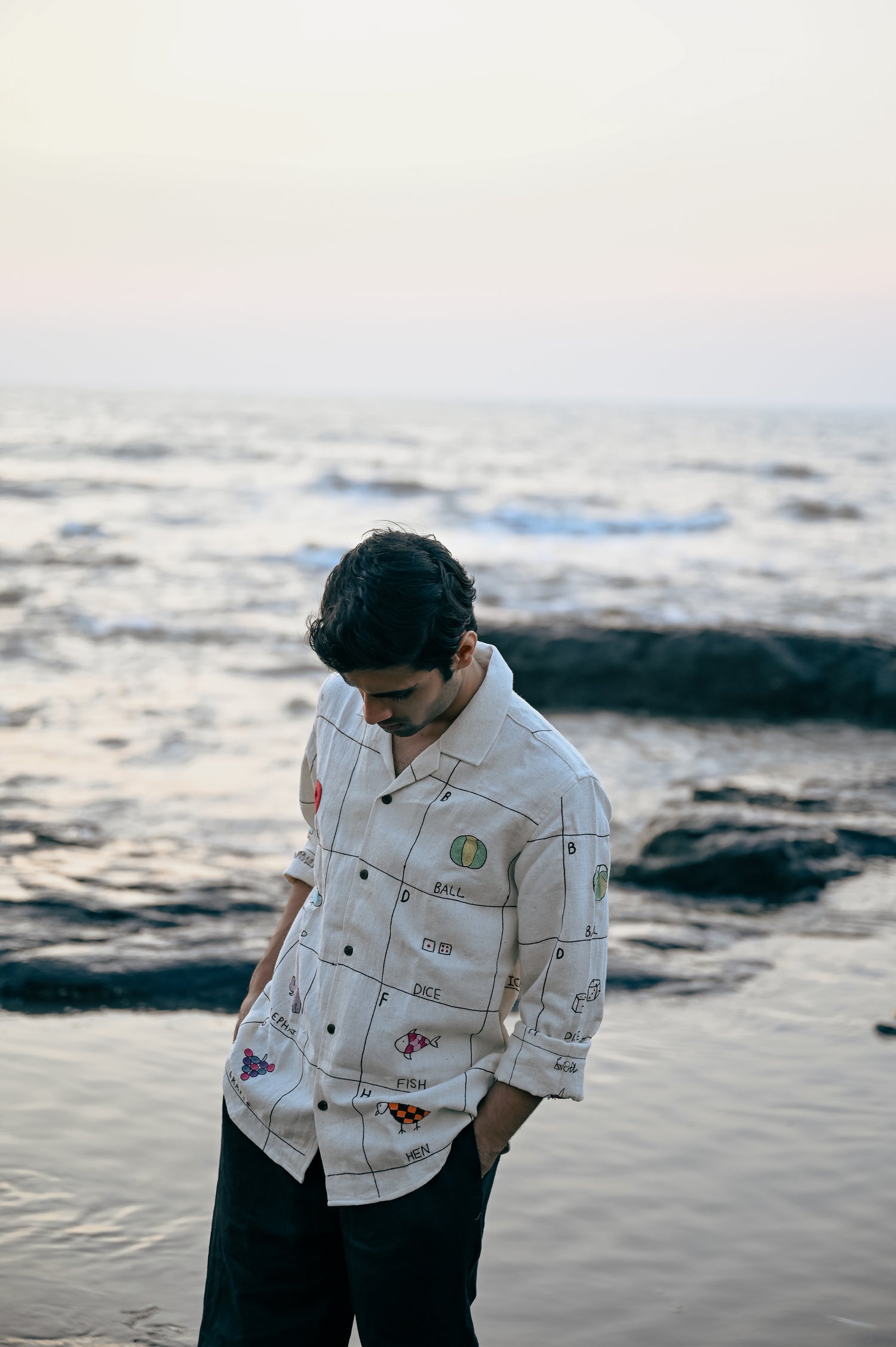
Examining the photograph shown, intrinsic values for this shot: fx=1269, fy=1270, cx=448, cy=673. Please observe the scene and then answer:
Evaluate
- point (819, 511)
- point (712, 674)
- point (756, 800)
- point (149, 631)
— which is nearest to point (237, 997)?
point (756, 800)

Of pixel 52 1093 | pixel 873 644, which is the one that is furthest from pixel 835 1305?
pixel 873 644

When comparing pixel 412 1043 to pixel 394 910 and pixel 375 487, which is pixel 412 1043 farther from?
pixel 375 487

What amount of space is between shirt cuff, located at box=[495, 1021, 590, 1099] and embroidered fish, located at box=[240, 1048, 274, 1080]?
406mm

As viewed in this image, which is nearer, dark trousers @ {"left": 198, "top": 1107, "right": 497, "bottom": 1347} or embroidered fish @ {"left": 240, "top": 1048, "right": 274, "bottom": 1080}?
dark trousers @ {"left": 198, "top": 1107, "right": 497, "bottom": 1347}

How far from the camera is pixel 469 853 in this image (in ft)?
5.97

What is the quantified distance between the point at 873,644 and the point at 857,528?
59.1 feet

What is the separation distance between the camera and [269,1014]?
2086mm

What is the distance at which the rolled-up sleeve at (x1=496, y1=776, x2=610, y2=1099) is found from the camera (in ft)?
5.88

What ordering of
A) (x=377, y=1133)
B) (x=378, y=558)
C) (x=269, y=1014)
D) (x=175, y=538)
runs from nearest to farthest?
1. (x=378, y=558)
2. (x=377, y=1133)
3. (x=269, y=1014)
4. (x=175, y=538)

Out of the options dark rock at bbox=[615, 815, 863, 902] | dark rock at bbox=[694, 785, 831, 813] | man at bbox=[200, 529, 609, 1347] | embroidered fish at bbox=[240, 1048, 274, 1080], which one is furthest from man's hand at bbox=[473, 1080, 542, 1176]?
dark rock at bbox=[694, 785, 831, 813]

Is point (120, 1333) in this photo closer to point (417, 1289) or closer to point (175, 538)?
point (417, 1289)

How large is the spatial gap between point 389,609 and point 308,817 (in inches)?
27.1

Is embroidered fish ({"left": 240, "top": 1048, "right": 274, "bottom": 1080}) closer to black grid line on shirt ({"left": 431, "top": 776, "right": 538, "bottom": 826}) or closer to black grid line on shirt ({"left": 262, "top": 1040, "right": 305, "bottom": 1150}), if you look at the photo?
black grid line on shirt ({"left": 262, "top": 1040, "right": 305, "bottom": 1150})

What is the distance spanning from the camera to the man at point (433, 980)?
1801 mm
